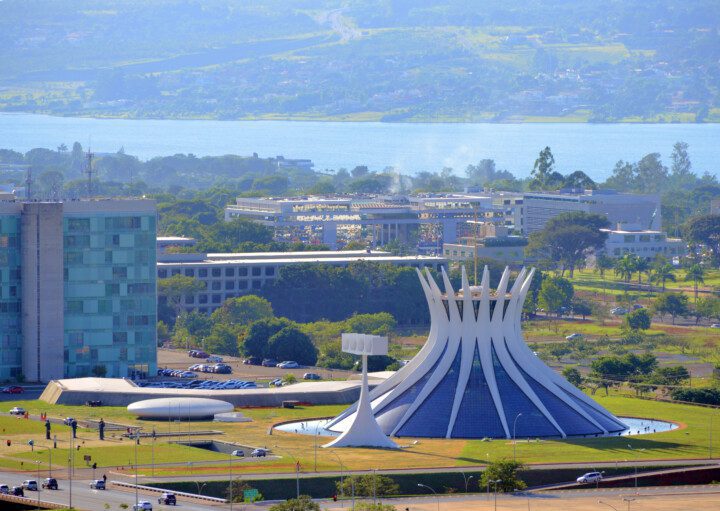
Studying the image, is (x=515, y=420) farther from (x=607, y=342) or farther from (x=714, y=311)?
(x=714, y=311)

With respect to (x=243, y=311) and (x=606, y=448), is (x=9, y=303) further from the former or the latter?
(x=606, y=448)

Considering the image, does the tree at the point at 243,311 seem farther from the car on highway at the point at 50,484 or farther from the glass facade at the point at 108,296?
the car on highway at the point at 50,484

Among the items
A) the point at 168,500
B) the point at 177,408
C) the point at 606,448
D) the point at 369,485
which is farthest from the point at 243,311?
the point at 168,500

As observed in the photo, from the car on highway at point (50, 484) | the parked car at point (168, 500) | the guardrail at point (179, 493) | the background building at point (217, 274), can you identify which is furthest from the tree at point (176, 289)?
the parked car at point (168, 500)

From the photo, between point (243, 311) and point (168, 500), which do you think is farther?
point (243, 311)

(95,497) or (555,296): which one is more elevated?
(555,296)

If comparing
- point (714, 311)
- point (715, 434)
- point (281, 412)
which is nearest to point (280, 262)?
point (714, 311)
